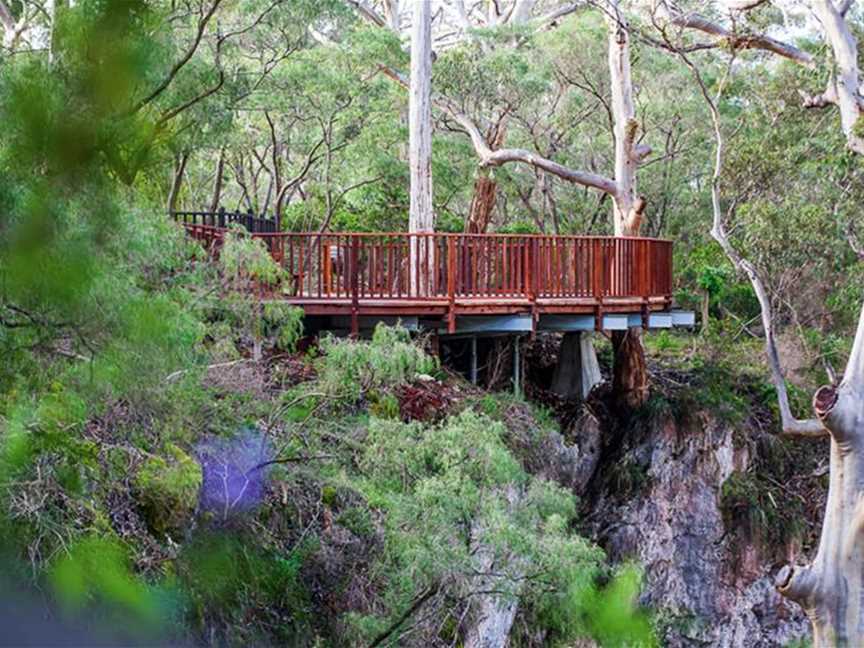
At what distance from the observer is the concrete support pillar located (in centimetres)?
1469

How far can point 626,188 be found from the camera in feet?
48.8

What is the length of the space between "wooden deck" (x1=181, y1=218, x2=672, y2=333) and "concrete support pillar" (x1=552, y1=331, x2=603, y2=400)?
182 centimetres

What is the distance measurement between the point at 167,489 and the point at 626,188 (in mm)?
9697

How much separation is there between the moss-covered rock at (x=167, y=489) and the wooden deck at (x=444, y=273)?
4341 millimetres

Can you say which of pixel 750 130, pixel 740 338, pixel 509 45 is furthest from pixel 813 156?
pixel 509 45

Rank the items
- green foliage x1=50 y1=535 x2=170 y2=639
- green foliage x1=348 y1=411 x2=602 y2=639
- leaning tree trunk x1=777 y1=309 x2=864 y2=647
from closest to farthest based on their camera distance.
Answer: green foliage x1=50 y1=535 x2=170 y2=639 → green foliage x1=348 y1=411 x2=602 y2=639 → leaning tree trunk x1=777 y1=309 x2=864 y2=647

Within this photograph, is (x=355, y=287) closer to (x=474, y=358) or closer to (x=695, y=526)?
(x=474, y=358)

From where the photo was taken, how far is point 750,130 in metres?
14.9

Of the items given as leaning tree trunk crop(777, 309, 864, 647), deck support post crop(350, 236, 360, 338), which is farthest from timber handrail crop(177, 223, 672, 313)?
leaning tree trunk crop(777, 309, 864, 647)

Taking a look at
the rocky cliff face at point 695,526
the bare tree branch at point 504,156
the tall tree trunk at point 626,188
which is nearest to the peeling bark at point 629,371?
the tall tree trunk at point 626,188

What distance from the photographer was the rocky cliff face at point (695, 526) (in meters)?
13.4

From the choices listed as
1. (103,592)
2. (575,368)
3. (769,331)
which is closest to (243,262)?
(103,592)

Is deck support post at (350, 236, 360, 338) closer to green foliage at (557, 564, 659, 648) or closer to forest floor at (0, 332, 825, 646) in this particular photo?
forest floor at (0, 332, 825, 646)

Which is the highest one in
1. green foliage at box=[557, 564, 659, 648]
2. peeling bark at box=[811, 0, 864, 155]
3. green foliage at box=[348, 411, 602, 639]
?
peeling bark at box=[811, 0, 864, 155]
